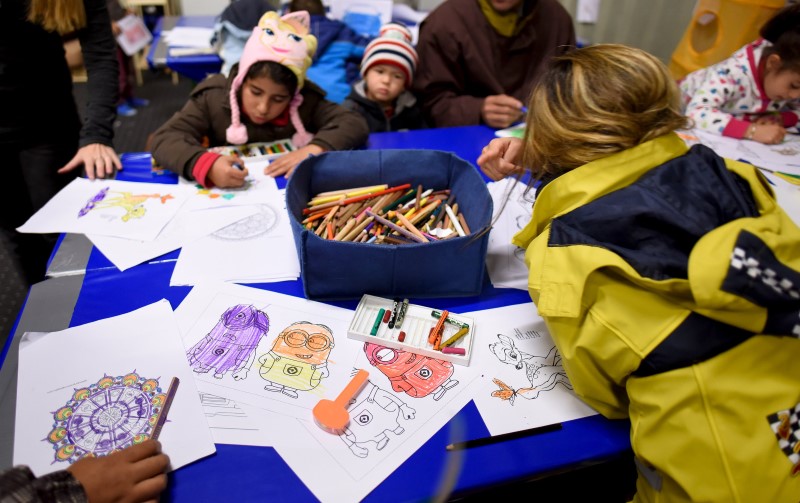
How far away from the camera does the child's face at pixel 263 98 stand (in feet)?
4.16

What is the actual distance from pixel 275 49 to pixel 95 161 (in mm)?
535

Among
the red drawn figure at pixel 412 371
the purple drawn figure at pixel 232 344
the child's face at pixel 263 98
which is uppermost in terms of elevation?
the child's face at pixel 263 98

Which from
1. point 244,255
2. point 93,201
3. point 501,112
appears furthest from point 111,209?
point 501,112

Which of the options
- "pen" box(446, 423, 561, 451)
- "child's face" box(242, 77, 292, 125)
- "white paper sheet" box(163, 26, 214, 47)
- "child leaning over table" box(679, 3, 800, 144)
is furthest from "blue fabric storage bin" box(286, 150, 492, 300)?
"white paper sheet" box(163, 26, 214, 47)

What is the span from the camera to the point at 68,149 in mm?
1334

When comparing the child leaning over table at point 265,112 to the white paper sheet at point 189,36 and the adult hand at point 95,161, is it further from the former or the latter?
the white paper sheet at point 189,36

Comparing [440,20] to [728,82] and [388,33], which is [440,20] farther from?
[728,82]

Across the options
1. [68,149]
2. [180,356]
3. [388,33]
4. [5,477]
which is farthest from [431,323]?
[388,33]

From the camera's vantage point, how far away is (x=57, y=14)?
114 centimetres

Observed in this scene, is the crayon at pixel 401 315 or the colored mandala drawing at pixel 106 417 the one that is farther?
the crayon at pixel 401 315

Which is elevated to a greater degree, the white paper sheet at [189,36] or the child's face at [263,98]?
the child's face at [263,98]

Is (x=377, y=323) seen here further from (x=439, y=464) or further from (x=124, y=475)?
(x=124, y=475)

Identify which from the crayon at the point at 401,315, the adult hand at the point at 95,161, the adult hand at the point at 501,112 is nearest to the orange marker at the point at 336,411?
the crayon at the point at 401,315

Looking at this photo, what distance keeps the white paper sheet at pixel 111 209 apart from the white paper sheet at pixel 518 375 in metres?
0.69
